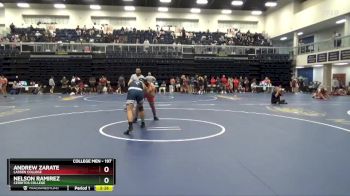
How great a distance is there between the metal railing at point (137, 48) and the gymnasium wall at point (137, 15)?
30.8 feet

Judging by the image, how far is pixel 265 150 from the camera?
6.37m

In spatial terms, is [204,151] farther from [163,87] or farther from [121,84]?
[163,87]

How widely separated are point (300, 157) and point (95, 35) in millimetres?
31377

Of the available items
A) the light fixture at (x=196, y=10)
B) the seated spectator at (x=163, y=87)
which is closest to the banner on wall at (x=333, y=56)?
the seated spectator at (x=163, y=87)

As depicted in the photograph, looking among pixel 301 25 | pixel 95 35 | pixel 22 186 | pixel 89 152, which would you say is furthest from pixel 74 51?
pixel 22 186

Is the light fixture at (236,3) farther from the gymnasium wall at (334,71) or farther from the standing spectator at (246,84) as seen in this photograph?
→ the gymnasium wall at (334,71)

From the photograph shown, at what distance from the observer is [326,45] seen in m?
28.7

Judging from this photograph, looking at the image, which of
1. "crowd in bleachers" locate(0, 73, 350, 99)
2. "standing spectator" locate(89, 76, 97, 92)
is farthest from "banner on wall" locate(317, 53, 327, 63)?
"standing spectator" locate(89, 76, 97, 92)

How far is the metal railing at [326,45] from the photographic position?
26.0 m

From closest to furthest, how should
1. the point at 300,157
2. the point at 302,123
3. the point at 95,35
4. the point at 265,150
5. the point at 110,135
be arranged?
the point at 300,157, the point at 265,150, the point at 110,135, the point at 302,123, the point at 95,35

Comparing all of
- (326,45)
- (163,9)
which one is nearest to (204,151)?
(326,45)

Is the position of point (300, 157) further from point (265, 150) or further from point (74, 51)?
point (74, 51)
